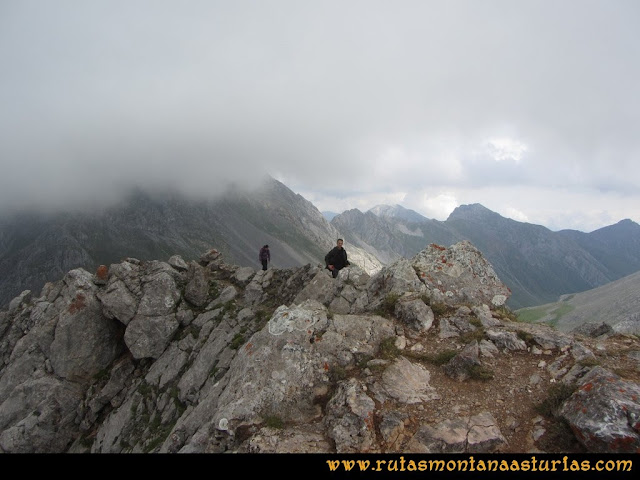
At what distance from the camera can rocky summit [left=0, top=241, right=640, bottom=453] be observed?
27.8 feet

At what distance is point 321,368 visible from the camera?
11078mm

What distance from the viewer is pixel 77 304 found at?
25.4m

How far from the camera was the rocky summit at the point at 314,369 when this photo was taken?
8.48 m

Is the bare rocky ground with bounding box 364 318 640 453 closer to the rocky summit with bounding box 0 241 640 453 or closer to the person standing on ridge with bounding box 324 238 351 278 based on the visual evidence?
the rocky summit with bounding box 0 241 640 453

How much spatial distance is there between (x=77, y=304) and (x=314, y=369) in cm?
2323

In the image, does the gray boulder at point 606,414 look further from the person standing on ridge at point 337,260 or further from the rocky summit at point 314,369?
the person standing on ridge at point 337,260

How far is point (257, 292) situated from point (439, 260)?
47.2ft

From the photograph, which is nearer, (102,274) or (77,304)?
(77,304)

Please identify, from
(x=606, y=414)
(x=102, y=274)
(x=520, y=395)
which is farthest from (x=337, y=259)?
(x=102, y=274)

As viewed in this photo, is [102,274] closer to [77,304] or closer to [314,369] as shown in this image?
[77,304]

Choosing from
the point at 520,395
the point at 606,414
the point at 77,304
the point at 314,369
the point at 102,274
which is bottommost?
the point at 77,304

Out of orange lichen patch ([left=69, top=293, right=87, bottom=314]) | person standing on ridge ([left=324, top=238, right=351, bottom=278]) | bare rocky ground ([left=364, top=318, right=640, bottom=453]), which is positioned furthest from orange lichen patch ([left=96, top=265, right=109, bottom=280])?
bare rocky ground ([left=364, top=318, right=640, bottom=453])
